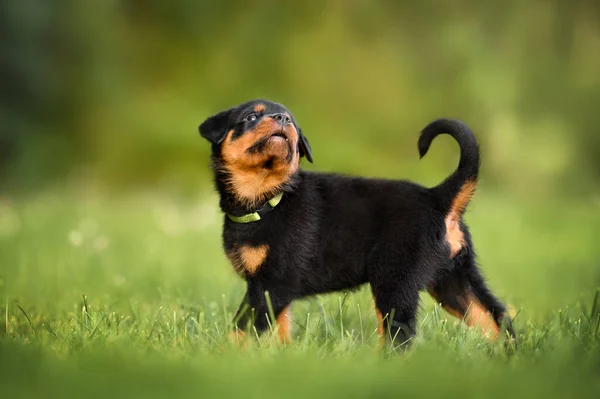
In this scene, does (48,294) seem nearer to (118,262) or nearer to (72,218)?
(118,262)

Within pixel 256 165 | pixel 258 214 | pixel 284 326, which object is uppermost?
pixel 256 165

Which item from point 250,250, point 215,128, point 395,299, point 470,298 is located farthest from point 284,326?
point 215,128

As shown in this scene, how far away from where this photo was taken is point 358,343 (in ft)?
11.2

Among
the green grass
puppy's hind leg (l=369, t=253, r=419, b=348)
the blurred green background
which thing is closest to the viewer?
the green grass

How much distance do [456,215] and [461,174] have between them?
0.67 feet

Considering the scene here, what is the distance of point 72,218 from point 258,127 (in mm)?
5058

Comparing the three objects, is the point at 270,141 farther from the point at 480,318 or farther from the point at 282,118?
the point at 480,318

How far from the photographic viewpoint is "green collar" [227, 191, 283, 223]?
3.61m

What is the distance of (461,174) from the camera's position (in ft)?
11.6

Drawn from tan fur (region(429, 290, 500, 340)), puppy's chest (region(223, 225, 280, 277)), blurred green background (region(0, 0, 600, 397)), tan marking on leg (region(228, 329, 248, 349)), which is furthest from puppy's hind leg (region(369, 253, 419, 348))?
blurred green background (region(0, 0, 600, 397))

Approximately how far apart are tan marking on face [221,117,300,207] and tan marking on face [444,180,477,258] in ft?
2.67

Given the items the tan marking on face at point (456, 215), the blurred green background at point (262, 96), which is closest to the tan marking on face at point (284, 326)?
the tan marking on face at point (456, 215)

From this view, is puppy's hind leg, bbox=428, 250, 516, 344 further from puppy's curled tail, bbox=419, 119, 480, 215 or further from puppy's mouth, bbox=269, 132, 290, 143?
puppy's mouth, bbox=269, 132, 290, 143

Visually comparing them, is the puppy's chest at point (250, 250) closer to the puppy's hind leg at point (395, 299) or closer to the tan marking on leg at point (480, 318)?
the puppy's hind leg at point (395, 299)
